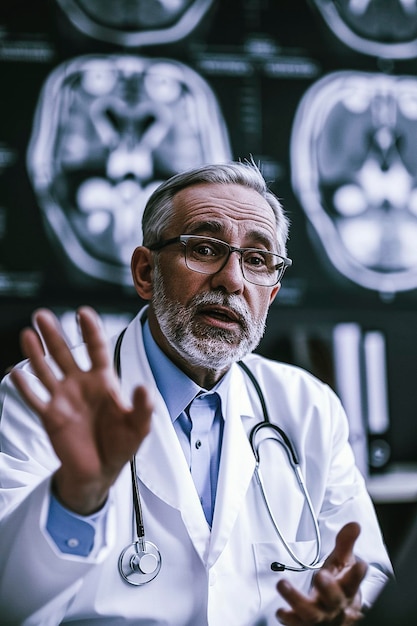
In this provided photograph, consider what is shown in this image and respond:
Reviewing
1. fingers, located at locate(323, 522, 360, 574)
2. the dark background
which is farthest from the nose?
the dark background

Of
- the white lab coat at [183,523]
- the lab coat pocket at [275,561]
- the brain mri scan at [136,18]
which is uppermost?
the brain mri scan at [136,18]

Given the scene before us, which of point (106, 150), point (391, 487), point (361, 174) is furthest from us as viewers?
point (361, 174)

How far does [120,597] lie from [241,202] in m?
0.66

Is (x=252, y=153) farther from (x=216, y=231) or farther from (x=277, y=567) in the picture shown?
(x=277, y=567)

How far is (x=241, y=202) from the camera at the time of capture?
114 centimetres

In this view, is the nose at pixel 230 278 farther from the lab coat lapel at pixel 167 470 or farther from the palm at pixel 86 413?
the palm at pixel 86 413

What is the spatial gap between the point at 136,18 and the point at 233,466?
4.75 ft

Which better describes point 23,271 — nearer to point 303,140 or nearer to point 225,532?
point 303,140

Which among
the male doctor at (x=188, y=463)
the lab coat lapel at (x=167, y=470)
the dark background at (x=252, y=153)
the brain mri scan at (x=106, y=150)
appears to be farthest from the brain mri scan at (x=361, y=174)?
the lab coat lapel at (x=167, y=470)

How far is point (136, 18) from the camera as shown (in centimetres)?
194

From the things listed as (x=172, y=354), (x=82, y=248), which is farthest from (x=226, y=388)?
(x=82, y=248)

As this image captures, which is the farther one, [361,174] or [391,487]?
[361,174]

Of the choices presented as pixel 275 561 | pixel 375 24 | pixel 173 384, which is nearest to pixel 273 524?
pixel 275 561

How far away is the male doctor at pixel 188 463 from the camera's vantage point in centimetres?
68
